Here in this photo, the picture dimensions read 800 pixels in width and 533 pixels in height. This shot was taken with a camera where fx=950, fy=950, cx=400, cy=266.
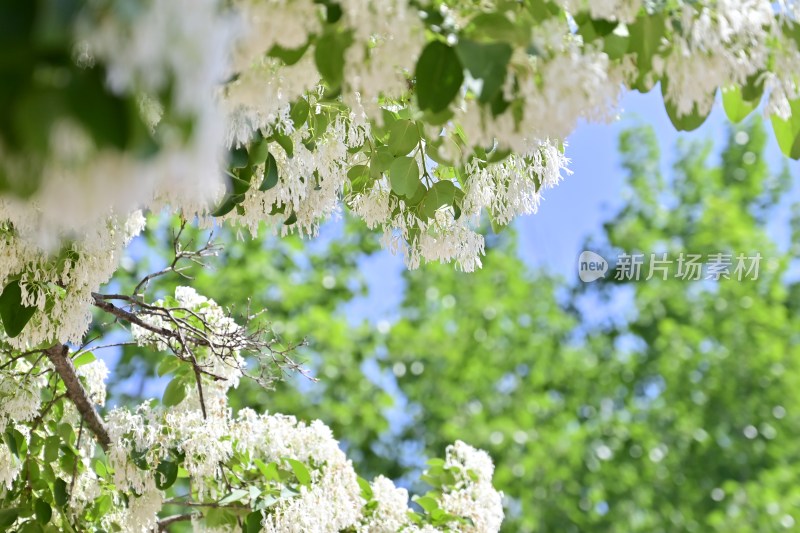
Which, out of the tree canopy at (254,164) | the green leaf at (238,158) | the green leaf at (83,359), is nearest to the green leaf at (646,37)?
the tree canopy at (254,164)

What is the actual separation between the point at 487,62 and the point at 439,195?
76 cm

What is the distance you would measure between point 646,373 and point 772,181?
299 centimetres

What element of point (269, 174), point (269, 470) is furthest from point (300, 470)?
point (269, 174)

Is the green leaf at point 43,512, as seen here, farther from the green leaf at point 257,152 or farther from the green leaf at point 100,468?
the green leaf at point 257,152

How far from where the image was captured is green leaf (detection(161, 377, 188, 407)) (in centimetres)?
196

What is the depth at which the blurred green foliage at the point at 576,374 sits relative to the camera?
789cm

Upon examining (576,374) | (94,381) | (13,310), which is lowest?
(576,374)

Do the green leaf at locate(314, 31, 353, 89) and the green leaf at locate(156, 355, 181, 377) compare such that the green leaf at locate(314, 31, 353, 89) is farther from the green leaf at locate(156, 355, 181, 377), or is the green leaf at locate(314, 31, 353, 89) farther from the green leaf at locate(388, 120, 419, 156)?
the green leaf at locate(156, 355, 181, 377)

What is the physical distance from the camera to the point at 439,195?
158cm

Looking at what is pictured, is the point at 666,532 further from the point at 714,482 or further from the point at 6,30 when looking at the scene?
the point at 6,30

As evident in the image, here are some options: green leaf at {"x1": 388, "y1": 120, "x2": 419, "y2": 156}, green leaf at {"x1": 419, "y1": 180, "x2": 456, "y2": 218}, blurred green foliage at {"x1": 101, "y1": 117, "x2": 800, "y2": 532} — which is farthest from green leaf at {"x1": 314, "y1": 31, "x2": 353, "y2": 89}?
blurred green foliage at {"x1": 101, "y1": 117, "x2": 800, "y2": 532}

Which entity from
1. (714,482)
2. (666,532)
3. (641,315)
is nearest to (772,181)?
(641,315)

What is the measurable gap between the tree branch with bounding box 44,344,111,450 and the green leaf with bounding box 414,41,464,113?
1208mm

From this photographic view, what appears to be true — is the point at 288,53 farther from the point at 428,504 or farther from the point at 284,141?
the point at 428,504
